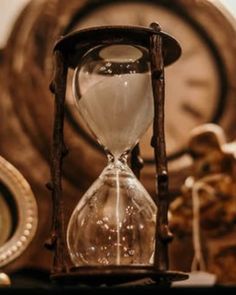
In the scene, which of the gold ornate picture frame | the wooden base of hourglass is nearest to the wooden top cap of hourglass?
the wooden base of hourglass

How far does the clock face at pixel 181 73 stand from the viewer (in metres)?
1.13

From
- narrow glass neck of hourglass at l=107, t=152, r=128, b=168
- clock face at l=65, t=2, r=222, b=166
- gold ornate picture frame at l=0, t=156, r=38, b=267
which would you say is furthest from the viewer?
clock face at l=65, t=2, r=222, b=166

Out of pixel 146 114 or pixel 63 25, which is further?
pixel 63 25

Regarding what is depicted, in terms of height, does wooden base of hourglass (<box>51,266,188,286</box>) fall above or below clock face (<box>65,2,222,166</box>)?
below

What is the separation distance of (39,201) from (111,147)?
0.38 meters

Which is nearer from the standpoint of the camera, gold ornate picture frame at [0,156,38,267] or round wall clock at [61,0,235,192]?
gold ornate picture frame at [0,156,38,267]

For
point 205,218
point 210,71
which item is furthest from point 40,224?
point 210,71

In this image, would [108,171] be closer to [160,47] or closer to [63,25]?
[160,47]

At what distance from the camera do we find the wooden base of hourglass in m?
0.61

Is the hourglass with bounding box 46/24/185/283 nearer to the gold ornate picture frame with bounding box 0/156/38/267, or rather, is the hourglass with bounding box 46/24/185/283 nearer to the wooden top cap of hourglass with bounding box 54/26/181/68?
the wooden top cap of hourglass with bounding box 54/26/181/68

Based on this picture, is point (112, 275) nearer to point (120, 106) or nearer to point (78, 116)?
point (120, 106)

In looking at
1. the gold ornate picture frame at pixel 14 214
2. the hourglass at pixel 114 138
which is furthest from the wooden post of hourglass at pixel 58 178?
the gold ornate picture frame at pixel 14 214

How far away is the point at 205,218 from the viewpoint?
97 centimetres

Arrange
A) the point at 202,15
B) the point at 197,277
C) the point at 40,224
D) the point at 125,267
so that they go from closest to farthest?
the point at 125,267
the point at 197,277
the point at 40,224
the point at 202,15
